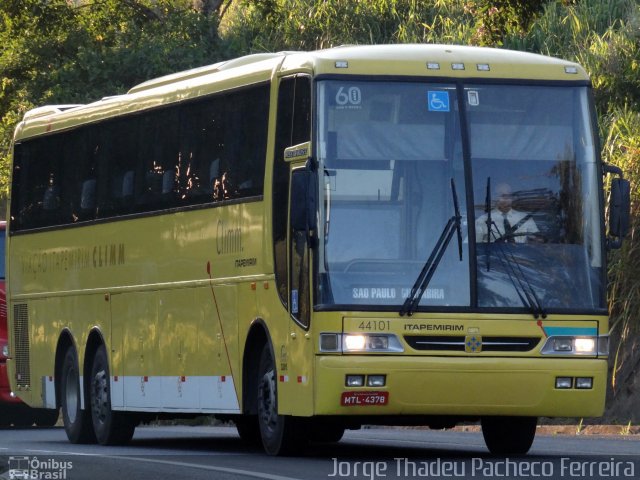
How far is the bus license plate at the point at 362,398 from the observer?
15195mm

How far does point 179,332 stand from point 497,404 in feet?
14.3

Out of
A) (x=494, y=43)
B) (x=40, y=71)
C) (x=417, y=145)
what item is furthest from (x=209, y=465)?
(x=40, y=71)

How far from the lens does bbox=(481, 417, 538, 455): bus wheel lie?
16906 mm

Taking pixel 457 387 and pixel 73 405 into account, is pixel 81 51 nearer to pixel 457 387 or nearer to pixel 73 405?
pixel 73 405

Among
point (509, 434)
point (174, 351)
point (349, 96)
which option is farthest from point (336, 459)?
point (174, 351)

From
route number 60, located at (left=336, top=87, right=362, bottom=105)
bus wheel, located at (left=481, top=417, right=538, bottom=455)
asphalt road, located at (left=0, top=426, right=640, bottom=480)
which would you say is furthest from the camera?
bus wheel, located at (left=481, top=417, right=538, bottom=455)

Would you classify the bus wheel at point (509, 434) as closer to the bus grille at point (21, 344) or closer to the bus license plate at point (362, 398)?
the bus license plate at point (362, 398)

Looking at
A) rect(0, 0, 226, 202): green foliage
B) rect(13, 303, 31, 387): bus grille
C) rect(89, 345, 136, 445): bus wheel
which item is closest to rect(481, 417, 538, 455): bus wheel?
rect(89, 345, 136, 445): bus wheel

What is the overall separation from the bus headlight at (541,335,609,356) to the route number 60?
8.22 feet

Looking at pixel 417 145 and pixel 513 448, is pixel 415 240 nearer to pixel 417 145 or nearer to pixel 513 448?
pixel 417 145

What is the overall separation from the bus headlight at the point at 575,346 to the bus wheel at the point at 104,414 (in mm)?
6546

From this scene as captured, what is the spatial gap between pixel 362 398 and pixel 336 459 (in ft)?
3.42

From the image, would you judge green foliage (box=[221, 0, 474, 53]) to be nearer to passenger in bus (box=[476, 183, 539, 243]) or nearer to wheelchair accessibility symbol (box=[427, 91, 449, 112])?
wheelchair accessibility symbol (box=[427, 91, 449, 112])

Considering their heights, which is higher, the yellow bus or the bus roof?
the bus roof
